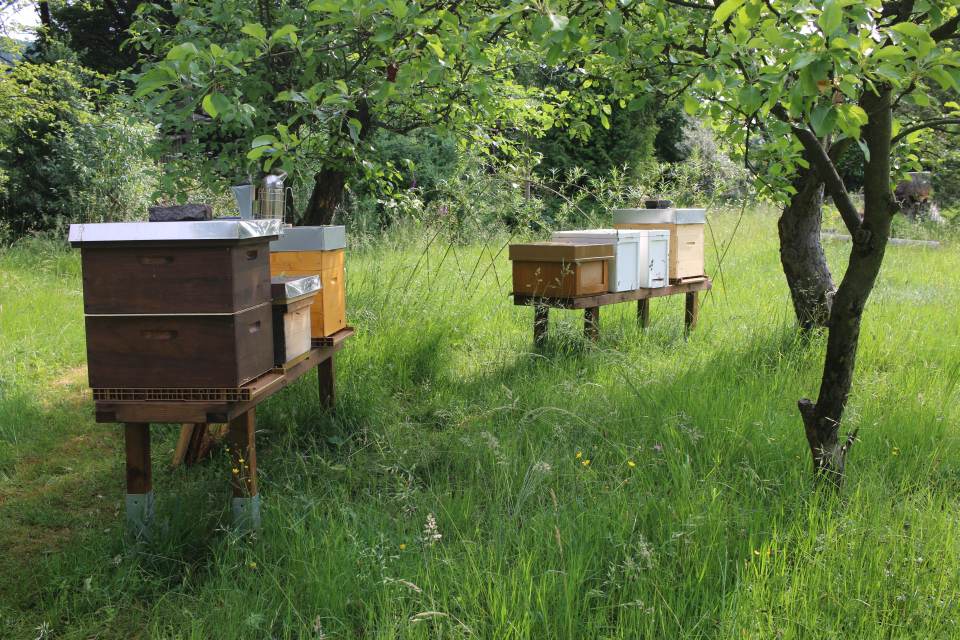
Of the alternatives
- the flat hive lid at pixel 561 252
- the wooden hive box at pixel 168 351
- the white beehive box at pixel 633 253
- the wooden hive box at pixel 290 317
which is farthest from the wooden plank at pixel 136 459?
the white beehive box at pixel 633 253

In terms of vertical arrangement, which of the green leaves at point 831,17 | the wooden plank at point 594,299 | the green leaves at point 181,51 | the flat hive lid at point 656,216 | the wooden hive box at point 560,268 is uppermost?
the green leaves at point 181,51

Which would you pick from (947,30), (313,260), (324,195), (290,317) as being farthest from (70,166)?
(947,30)

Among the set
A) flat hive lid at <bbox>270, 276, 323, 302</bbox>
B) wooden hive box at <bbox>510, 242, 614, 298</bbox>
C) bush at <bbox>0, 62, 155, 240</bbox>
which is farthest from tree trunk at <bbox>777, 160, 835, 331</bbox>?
bush at <bbox>0, 62, 155, 240</bbox>

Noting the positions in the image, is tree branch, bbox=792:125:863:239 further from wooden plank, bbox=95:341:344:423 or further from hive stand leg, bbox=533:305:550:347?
hive stand leg, bbox=533:305:550:347

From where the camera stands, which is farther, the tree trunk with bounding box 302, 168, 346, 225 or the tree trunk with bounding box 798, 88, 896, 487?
the tree trunk with bounding box 302, 168, 346, 225

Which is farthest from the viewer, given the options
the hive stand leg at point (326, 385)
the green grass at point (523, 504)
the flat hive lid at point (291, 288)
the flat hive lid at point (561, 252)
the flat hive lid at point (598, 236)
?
the flat hive lid at point (598, 236)

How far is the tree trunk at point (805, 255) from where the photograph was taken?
18.0 ft

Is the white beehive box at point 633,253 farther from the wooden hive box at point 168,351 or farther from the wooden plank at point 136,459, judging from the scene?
the wooden plank at point 136,459

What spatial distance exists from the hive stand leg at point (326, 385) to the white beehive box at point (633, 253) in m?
1.83

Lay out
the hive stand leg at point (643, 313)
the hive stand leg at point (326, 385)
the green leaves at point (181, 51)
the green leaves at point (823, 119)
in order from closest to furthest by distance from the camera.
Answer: the green leaves at point (823, 119), the green leaves at point (181, 51), the hive stand leg at point (326, 385), the hive stand leg at point (643, 313)

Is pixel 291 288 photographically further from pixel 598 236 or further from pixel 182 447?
pixel 598 236

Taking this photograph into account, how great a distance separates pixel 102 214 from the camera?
11.6 meters

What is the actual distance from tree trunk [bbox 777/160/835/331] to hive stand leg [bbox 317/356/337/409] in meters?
3.19

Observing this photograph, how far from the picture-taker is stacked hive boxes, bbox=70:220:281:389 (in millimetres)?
2773
